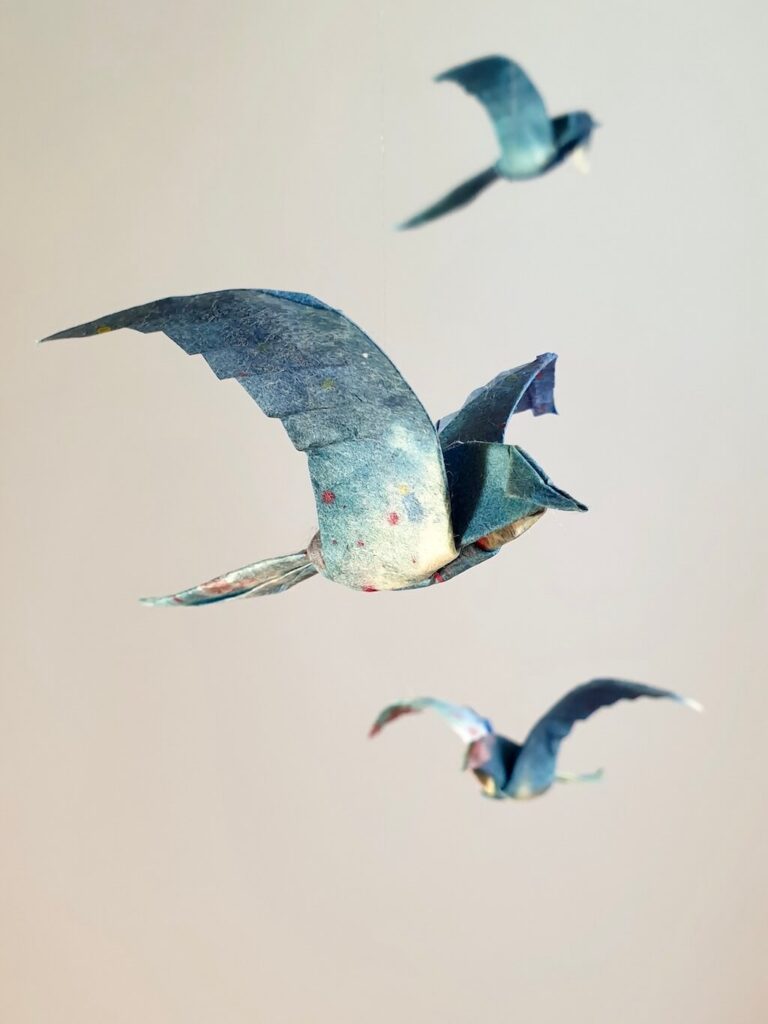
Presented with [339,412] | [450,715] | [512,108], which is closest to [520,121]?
[512,108]

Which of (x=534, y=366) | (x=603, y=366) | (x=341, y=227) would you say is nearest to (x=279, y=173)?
(x=341, y=227)

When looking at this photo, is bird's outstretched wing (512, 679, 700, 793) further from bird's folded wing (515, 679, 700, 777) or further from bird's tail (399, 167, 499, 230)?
bird's tail (399, 167, 499, 230)

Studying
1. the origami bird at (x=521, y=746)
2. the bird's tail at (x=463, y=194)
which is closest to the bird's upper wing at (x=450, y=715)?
the origami bird at (x=521, y=746)

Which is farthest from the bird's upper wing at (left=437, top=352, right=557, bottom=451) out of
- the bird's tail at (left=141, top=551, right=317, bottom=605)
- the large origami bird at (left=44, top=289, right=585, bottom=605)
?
the bird's tail at (left=141, top=551, right=317, bottom=605)

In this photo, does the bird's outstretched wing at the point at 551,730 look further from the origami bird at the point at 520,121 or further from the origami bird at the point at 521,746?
the origami bird at the point at 520,121

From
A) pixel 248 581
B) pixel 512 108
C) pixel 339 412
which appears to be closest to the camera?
pixel 512 108

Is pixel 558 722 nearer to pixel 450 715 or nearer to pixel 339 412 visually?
pixel 450 715

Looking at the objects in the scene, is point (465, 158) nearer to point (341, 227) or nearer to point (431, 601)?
point (341, 227)
